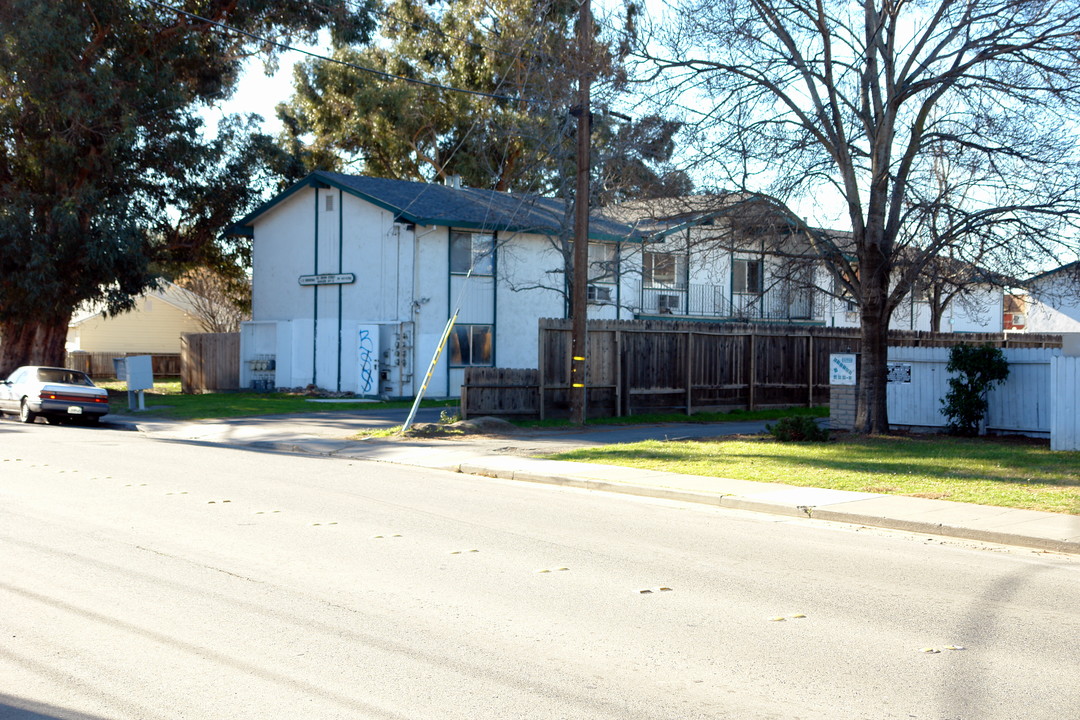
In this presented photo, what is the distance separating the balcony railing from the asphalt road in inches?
1021

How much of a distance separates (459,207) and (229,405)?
9.44 m

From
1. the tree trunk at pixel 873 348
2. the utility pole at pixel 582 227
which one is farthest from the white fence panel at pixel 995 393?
the utility pole at pixel 582 227

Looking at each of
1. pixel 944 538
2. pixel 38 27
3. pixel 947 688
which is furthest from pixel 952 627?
pixel 38 27

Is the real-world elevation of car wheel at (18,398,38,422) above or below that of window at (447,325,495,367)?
below

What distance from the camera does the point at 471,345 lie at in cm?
3269

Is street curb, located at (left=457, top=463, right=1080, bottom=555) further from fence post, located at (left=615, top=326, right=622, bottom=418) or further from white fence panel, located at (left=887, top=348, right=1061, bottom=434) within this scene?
fence post, located at (left=615, top=326, right=622, bottom=418)

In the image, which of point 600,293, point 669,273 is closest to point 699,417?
point 600,293

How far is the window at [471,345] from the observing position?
32.3 m

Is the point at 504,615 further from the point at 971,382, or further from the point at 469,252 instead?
the point at 469,252

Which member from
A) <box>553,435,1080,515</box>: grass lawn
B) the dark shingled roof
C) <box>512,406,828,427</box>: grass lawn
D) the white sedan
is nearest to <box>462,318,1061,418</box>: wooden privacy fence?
<box>512,406,828,427</box>: grass lawn

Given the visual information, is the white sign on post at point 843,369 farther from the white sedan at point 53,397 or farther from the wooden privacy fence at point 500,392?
the white sedan at point 53,397

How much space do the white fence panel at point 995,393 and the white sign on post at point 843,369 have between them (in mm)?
794

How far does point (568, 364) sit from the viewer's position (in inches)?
946

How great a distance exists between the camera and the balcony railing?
1492 inches
